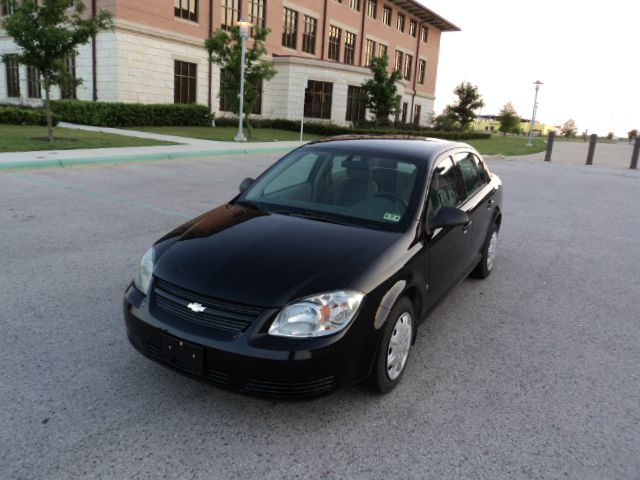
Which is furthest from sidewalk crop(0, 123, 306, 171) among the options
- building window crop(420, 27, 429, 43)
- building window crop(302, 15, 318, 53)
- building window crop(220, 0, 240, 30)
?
building window crop(420, 27, 429, 43)

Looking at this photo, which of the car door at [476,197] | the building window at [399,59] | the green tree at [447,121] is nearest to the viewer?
the car door at [476,197]

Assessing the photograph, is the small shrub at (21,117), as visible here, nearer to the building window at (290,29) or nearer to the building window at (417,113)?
the building window at (290,29)

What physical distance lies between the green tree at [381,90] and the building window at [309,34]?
6405 millimetres

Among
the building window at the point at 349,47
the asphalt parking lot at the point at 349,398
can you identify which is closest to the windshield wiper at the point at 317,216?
the asphalt parking lot at the point at 349,398

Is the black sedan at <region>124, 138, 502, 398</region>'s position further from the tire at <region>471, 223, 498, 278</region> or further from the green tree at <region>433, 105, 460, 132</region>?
the green tree at <region>433, 105, 460, 132</region>

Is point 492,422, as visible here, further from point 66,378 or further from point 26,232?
point 26,232

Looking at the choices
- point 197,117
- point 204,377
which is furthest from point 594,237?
point 197,117

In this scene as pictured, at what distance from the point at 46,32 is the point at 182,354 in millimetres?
14953

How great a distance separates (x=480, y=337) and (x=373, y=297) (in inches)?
65.1

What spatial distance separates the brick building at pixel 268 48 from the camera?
2700 centimetres

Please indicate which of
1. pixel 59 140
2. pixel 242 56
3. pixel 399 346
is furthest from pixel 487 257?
pixel 242 56

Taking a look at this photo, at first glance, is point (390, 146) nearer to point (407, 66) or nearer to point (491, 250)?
point (491, 250)

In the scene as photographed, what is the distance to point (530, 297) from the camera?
17.4ft

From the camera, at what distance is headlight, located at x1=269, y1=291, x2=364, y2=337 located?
110 inches
